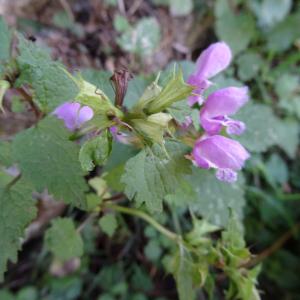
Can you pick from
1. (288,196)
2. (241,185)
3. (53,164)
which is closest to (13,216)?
(53,164)

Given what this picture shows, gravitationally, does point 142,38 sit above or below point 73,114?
below

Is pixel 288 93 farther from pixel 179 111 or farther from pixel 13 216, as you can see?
pixel 13 216

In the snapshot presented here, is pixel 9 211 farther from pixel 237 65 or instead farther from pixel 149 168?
pixel 237 65

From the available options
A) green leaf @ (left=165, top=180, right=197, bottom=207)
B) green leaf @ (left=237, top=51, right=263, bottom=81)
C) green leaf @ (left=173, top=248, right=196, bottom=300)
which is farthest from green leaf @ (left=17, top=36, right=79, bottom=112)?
green leaf @ (left=237, top=51, right=263, bottom=81)

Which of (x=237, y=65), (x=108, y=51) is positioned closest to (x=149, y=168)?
(x=108, y=51)

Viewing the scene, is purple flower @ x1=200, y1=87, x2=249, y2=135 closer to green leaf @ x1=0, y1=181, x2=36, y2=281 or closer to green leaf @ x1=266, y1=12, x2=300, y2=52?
green leaf @ x1=0, y1=181, x2=36, y2=281

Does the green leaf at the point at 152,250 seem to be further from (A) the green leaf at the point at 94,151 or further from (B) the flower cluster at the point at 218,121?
(A) the green leaf at the point at 94,151

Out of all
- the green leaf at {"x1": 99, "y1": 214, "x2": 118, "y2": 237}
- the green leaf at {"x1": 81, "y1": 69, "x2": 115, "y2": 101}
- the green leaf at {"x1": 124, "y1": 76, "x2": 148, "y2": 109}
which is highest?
the green leaf at {"x1": 81, "y1": 69, "x2": 115, "y2": 101}
